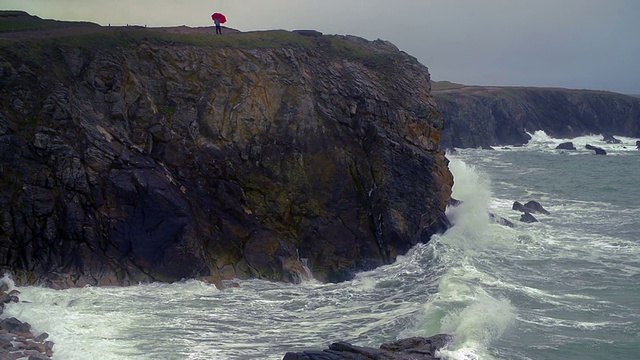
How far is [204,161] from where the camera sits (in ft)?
89.1

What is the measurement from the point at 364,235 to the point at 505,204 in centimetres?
1941

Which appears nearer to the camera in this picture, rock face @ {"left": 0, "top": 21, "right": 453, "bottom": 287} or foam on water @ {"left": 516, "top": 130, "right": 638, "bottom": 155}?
rock face @ {"left": 0, "top": 21, "right": 453, "bottom": 287}

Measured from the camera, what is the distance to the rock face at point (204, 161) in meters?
24.0

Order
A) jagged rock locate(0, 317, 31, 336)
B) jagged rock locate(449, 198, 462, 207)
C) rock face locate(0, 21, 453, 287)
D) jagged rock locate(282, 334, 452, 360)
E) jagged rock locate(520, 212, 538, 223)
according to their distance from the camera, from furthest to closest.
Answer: jagged rock locate(520, 212, 538, 223)
jagged rock locate(449, 198, 462, 207)
rock face locate(0, 21, 453, 287)
jagged rock locate(0, 317, 31, 336)
jagged rock locate(282, 334, 452, 360)

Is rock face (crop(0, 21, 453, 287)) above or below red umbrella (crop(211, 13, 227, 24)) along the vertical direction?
below

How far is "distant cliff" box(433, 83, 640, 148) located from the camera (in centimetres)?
9225

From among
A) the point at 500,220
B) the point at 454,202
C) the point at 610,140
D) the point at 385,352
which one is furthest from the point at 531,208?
the point at 610,140

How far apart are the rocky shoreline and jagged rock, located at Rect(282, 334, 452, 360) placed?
21.5ft

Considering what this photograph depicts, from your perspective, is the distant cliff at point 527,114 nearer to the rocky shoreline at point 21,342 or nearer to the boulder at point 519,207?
the boulder at point 519,207

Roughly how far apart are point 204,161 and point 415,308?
33.9ft

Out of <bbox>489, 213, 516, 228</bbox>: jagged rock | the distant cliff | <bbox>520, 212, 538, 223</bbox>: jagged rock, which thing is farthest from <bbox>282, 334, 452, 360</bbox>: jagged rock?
the distant cliff

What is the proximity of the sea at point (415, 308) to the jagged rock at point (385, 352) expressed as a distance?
539 mm

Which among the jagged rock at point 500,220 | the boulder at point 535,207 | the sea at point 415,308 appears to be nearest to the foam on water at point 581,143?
the boulder at point 535,207

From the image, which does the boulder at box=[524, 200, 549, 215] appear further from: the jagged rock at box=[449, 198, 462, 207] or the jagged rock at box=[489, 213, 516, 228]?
the jagged rock at box=[449, 198, 462, 207]
